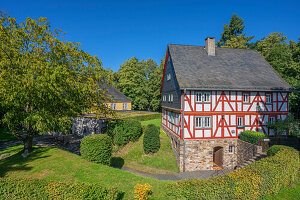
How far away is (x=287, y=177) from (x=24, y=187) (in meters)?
14.0

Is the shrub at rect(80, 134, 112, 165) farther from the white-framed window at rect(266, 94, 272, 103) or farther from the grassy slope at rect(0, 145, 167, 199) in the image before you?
the white-framed window at rect(266, 94, 272, 103)

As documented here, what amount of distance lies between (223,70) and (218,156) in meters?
10.1

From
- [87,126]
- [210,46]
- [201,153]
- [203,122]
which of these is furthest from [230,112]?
[87,126]

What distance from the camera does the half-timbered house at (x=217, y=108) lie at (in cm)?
1727

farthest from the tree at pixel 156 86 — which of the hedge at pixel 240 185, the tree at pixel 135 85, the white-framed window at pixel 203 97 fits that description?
Answer: the hedge at pixel 240 185

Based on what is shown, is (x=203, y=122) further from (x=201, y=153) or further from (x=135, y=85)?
(x=135, y=85)

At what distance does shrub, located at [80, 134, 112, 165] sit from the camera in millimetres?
12094

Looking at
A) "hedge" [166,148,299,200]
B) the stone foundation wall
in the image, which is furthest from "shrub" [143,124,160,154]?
"hedge" [166,148,299,200]

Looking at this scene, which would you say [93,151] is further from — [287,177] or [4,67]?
[287,177]

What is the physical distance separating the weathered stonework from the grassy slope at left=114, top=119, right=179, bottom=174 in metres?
1.14

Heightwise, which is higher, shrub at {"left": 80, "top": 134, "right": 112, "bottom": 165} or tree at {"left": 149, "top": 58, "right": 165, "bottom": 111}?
tree at {"left": 149, "top": 58, "right": 165, "bottom": 111}

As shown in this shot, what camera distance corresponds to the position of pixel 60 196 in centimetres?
688

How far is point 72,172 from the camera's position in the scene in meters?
10.0

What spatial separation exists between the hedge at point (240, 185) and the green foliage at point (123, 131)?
13300mm
